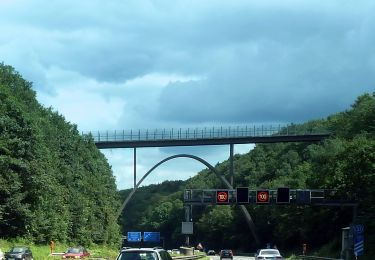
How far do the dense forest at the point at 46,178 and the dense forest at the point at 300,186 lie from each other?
90.9 feet

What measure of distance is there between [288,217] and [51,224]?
4210 centimetres

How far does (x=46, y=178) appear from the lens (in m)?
65.5

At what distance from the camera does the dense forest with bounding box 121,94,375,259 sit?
7125 cm

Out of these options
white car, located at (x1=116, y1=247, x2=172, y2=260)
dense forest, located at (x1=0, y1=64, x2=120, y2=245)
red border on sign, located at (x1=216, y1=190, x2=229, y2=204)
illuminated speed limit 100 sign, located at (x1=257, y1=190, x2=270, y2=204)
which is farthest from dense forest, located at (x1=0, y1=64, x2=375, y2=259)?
white car, located at (x1=116, y1=247, x2=172, y2=260)

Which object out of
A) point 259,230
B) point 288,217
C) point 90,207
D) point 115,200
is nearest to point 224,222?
point 259,230

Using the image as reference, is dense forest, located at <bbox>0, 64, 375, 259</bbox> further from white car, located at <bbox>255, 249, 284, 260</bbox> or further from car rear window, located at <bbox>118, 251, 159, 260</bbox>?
car rear window, located at <bbox>118, 251, 159, 260</bbox>

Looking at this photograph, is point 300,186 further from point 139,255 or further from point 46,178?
point 139,255

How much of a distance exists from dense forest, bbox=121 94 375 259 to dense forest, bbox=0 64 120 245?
27.7 metres

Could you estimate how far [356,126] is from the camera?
4087 inches

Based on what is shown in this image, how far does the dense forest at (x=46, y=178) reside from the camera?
63406mm

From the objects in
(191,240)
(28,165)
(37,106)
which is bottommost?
(191,240)

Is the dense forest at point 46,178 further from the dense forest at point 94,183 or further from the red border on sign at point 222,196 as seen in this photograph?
the red border on sign at point 222,196

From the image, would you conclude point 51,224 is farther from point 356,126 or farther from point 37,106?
point 356,126

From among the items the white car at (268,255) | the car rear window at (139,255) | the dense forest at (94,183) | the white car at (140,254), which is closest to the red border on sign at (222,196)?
the dense forest at (94,183)
